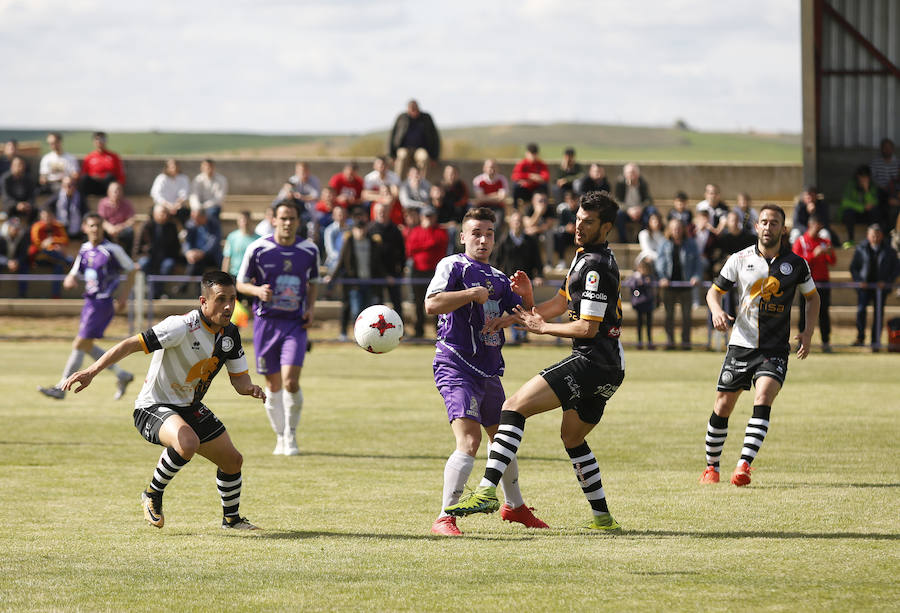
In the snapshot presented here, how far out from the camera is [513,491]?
8.22 metres

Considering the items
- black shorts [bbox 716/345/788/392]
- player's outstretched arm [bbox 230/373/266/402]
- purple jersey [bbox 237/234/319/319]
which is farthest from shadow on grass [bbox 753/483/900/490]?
purple jersey [bbox 237/234/319/319]

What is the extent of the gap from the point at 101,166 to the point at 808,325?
856 inches

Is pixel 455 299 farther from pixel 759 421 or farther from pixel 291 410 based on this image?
pixel 291 410

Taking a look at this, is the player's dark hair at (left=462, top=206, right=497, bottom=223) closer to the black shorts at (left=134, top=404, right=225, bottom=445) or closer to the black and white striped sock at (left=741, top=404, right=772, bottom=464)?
the black shorts at (left=134, top=404, right=225, bottom=445)

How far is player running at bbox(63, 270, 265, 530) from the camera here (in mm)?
7918

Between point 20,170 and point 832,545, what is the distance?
23.6 meters

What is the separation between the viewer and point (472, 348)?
26.6 ft

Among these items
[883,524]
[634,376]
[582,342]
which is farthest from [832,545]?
[634,376]

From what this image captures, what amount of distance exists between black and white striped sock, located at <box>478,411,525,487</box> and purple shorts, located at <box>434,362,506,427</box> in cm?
26

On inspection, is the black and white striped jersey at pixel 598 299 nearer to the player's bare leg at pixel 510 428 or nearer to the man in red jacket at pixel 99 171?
the player's bare leg at pixel 510 428

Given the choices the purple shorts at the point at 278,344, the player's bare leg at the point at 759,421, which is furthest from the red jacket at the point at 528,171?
the player's bare leg at the point at 759,421

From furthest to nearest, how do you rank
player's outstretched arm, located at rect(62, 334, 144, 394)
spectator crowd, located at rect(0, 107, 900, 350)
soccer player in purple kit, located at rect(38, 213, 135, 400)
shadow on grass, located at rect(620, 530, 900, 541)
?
spectator crowd, located at rect(0, 107, 900, 350)
soccer player in purple kit, located at rect(38, 213, 135, 400)
shadow on grass, located at rect(620, 530, 900, 541)
player's outstretched arm, located at rect(62, 334, 144, 394)

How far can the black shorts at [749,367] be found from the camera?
10.1 metres

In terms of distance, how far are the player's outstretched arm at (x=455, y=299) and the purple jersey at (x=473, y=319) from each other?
0.22 m
